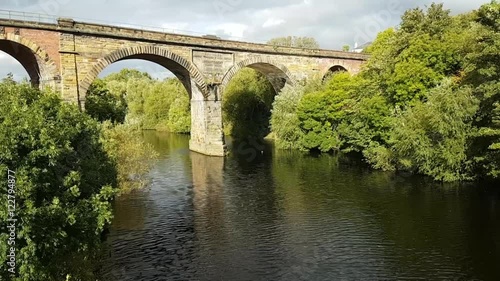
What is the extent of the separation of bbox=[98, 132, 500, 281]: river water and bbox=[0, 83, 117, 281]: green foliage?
3868 millimetres

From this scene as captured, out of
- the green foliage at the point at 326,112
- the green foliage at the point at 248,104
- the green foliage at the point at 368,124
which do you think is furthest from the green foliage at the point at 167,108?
the green foliage at the point at 368,124

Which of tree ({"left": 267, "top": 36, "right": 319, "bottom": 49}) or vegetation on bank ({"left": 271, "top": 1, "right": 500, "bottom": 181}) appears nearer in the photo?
vegetation on bank ({"left": 271, "top": 1, "right": 500, "bottom": 181})

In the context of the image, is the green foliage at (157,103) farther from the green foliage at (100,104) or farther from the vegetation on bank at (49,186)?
the vegetation on bank at (49,186)

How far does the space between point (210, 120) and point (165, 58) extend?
667 cm

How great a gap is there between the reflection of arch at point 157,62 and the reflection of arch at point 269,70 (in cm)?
291

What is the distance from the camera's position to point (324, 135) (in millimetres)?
38156

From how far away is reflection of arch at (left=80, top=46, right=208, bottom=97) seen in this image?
28422 mm

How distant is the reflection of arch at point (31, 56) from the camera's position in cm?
2484

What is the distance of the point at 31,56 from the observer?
86.2 feet

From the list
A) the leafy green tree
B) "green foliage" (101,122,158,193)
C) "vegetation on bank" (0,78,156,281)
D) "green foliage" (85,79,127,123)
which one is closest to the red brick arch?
"green foliage" (85,79,127,123)

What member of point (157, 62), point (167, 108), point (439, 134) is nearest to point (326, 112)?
point (439, 134)

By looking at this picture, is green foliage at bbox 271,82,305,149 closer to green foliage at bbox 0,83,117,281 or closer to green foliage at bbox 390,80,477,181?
green foliage at bbox 390,80,477,181

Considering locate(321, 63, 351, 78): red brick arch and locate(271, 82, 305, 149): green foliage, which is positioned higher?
locate(321, 63, 351, 78): red brick arch

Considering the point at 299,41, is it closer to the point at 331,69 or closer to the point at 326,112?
the point at 331,69
